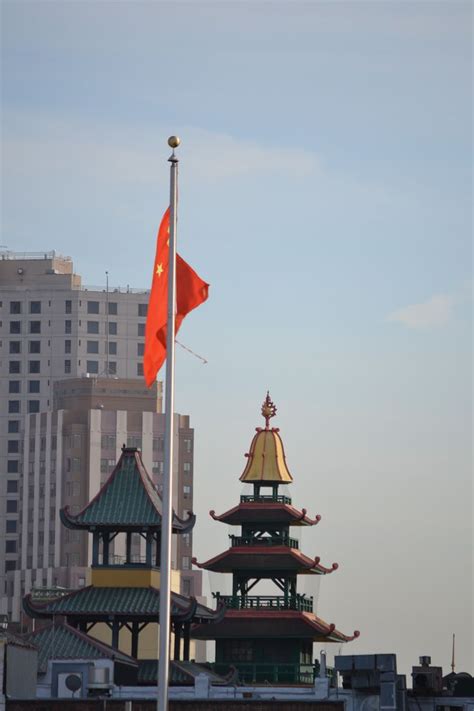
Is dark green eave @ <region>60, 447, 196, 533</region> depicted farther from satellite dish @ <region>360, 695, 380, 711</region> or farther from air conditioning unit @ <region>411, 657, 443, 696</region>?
satellite dish @ <region>360, 695, 380, 711</region>

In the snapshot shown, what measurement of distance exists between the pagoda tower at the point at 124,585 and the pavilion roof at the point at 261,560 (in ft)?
47.9

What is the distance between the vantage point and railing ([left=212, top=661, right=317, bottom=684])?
338ft

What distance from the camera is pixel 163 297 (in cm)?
4841

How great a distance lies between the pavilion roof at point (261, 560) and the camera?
10762cm

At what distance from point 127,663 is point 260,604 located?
1104 inches

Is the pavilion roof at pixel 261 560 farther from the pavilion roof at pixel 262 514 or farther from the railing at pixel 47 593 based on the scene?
the railing at pixel 47 593

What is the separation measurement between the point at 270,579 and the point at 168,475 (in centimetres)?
6263

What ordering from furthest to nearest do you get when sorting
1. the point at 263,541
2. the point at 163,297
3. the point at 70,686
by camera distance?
the point at 263,541 < the point at 70,686 < the point at 163,297

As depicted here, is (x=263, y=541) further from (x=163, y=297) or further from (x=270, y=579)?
(x=163, y=297)

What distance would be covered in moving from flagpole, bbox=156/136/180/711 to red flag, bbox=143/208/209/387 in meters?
1.29

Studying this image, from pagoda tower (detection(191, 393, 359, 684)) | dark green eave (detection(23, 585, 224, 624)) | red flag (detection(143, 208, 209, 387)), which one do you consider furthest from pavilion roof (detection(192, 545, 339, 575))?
red flag (detection(143, 208, 209, 387))

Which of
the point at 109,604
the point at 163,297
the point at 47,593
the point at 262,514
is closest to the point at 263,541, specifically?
the point at 262,514

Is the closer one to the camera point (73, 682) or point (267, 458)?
point (73, 682)

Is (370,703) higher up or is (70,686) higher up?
(70,686)
